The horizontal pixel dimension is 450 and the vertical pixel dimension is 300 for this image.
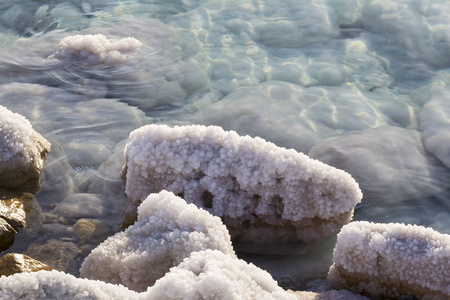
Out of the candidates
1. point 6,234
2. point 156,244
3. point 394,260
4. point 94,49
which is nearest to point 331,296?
point 394,260

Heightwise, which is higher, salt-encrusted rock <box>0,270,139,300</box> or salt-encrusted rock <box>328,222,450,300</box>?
salt-encrusted rock <box>0,270,139,300</box>

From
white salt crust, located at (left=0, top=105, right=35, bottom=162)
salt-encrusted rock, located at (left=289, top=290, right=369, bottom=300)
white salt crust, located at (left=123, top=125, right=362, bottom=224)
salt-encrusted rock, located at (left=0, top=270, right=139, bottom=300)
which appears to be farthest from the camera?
white salt crust, located at (left=0, top=105, right=35, bottom=162)

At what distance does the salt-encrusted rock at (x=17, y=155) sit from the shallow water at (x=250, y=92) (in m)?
0.12

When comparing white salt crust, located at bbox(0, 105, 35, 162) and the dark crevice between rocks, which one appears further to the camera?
white salt crust, located at bbox(0, 105, 35, 162)

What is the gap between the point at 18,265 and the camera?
2.71m

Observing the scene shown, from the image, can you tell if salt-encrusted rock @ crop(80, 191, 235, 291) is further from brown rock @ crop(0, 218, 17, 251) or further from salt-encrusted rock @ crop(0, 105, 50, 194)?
salt-encrusted rock @ crop(0, 105, 50, 194)

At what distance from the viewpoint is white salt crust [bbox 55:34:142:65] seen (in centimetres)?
488

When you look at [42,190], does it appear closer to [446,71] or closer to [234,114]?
[234,114]

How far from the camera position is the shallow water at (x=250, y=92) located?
348 centimetres

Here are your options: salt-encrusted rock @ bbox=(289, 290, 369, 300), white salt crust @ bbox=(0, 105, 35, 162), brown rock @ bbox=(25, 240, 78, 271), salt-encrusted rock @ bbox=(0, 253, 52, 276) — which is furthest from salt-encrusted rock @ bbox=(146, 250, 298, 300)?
white salt crust @ bbox=(0, 105, 35, 162)

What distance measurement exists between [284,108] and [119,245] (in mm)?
2095

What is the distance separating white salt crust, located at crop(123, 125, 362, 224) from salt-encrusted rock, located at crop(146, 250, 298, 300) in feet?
2.35

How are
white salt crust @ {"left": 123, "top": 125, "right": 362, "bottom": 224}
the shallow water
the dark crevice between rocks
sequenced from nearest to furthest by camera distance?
white salt crust @ {"left": 123, "top": 125, "right": 362, "bottom": 224} < the dark crevice between rocks < the shallow water

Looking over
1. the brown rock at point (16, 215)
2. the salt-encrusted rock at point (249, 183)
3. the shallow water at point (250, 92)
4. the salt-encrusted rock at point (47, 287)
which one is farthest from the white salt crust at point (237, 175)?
the salt-encrusted rock at point (47, 287)
